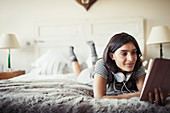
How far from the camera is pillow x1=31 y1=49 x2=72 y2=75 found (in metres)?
2.04

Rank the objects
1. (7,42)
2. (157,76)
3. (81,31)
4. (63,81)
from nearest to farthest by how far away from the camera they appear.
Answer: (157,76), (63,81), (7,42), (81,31)

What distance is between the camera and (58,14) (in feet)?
9.23

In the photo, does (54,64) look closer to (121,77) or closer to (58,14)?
(58,14)

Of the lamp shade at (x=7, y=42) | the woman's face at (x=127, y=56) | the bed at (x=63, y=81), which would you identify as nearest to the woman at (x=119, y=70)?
the woman's face at (x=127, y=56)

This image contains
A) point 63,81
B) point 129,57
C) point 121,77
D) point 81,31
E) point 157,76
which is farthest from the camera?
point 81,31

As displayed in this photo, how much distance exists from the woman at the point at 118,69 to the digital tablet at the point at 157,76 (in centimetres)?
22

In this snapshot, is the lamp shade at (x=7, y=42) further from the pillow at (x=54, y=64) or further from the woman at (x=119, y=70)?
the woman at (x=119, y=70)

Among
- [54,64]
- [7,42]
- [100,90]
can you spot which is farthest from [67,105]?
[7,42]

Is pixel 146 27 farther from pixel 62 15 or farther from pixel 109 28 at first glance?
pixel 62 15

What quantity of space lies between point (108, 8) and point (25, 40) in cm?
175

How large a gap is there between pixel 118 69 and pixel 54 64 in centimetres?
133

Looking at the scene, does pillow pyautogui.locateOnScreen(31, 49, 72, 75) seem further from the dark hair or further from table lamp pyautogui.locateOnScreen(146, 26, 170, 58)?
table lamp pyautogui.locateOnScreen(146, 26, 170, 58)

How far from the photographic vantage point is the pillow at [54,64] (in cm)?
204

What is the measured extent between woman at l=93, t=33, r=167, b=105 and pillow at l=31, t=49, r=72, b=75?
47.1 inches
